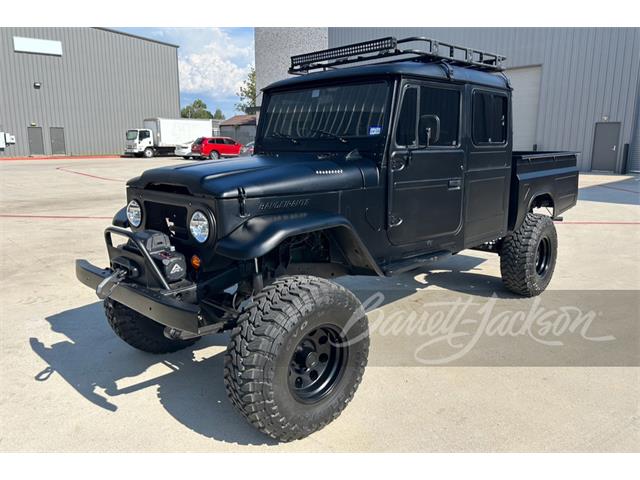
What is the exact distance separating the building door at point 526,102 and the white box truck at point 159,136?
20.6 meters

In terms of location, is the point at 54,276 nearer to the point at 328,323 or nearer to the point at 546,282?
the point at 328,323

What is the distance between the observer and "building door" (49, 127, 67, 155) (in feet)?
113

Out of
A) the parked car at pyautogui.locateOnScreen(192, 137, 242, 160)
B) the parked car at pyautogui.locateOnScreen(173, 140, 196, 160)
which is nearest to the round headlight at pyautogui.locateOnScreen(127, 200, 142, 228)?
the parked car at pyautogui.locateOnScreen(192, 137, 242, 160)

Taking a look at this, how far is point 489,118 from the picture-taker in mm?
4570

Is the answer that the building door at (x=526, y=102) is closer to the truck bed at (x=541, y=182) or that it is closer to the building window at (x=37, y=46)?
the truck bed at (x=541, y=182)

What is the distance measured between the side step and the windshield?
971mm

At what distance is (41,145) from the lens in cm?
3388

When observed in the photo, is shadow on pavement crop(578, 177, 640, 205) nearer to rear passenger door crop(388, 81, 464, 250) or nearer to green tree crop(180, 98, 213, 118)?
rear passenger door crop(388, 81, 464, 250)

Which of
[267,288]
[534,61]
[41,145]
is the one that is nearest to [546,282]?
[267,288]

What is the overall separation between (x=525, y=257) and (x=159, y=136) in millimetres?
30768

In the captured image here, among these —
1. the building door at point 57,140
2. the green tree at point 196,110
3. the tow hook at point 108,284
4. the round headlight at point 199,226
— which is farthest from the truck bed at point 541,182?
the green tree at point 196,110

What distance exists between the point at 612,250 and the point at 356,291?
14.0ft

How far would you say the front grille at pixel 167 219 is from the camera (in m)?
3.20

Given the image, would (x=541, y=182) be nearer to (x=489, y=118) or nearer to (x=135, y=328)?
(x=489, y=118)
